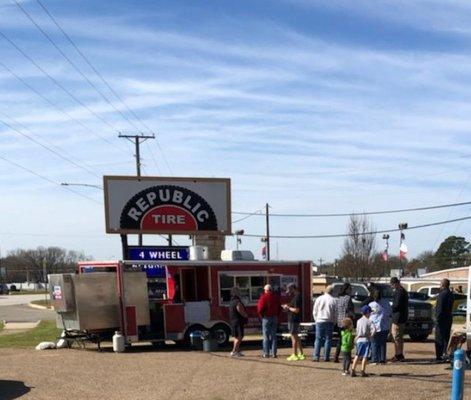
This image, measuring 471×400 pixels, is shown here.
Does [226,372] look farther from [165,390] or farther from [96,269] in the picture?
[96,269]

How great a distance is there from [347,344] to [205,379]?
2.64 meters

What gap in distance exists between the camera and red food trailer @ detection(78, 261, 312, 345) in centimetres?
1775

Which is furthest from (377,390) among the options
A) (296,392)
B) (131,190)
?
(131,190)

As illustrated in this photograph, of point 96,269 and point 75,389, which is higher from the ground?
point 96,269

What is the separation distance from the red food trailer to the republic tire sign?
150 inches

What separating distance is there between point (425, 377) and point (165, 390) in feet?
14.9

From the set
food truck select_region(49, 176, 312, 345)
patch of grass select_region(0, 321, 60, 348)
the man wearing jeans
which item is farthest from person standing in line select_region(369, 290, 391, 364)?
patch of grass select_region(0, 321, 60, 348)

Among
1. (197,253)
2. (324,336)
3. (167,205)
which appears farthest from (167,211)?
(324,336)

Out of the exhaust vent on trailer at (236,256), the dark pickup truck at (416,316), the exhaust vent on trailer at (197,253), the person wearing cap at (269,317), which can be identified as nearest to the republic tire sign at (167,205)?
the exhaust vent on trailer at (197,253)

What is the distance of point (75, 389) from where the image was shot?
35.7 feet

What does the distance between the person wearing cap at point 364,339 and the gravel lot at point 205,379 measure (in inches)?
12.7

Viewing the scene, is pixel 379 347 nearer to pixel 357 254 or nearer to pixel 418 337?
pixel 418 337

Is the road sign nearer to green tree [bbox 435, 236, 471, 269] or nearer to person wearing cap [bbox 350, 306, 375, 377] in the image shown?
person wearing cap [bbox 350, 306, 375, 377]

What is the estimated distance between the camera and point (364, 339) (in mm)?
12164
